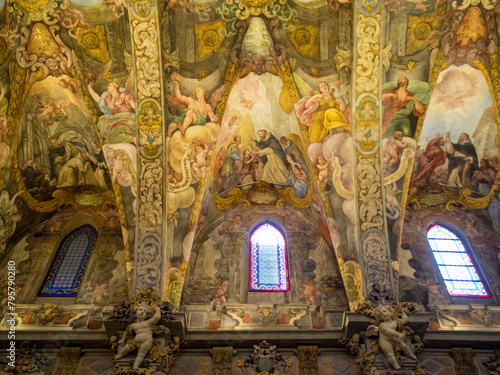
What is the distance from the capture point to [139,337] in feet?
30.4

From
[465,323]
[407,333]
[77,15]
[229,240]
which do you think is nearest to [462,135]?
[465,323]

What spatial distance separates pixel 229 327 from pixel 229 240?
2.49 metres

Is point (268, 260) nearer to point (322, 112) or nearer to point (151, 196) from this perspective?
point (151, 196)

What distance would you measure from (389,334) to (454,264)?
12.1 ft

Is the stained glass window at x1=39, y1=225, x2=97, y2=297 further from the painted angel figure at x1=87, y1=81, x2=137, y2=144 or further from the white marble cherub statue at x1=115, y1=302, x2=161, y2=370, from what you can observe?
the painted angel figure at x1=87, y1=81, x2=137, y2=144

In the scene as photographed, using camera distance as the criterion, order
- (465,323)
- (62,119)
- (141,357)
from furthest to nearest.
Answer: (62,119)
(465,323)
(141,357)

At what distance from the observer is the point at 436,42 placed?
35.8 ft

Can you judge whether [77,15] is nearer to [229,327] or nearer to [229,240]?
[229,240]

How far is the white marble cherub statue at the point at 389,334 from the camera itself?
9180mm

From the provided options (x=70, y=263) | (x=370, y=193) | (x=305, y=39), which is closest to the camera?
(x=370, y=193)

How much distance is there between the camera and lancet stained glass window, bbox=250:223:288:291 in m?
11.4

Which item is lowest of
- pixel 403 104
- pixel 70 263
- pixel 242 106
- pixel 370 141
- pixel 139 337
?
pixel 139 337

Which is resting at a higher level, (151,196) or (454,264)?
(151,196)

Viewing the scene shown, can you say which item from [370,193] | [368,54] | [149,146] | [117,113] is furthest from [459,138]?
[117,113]
